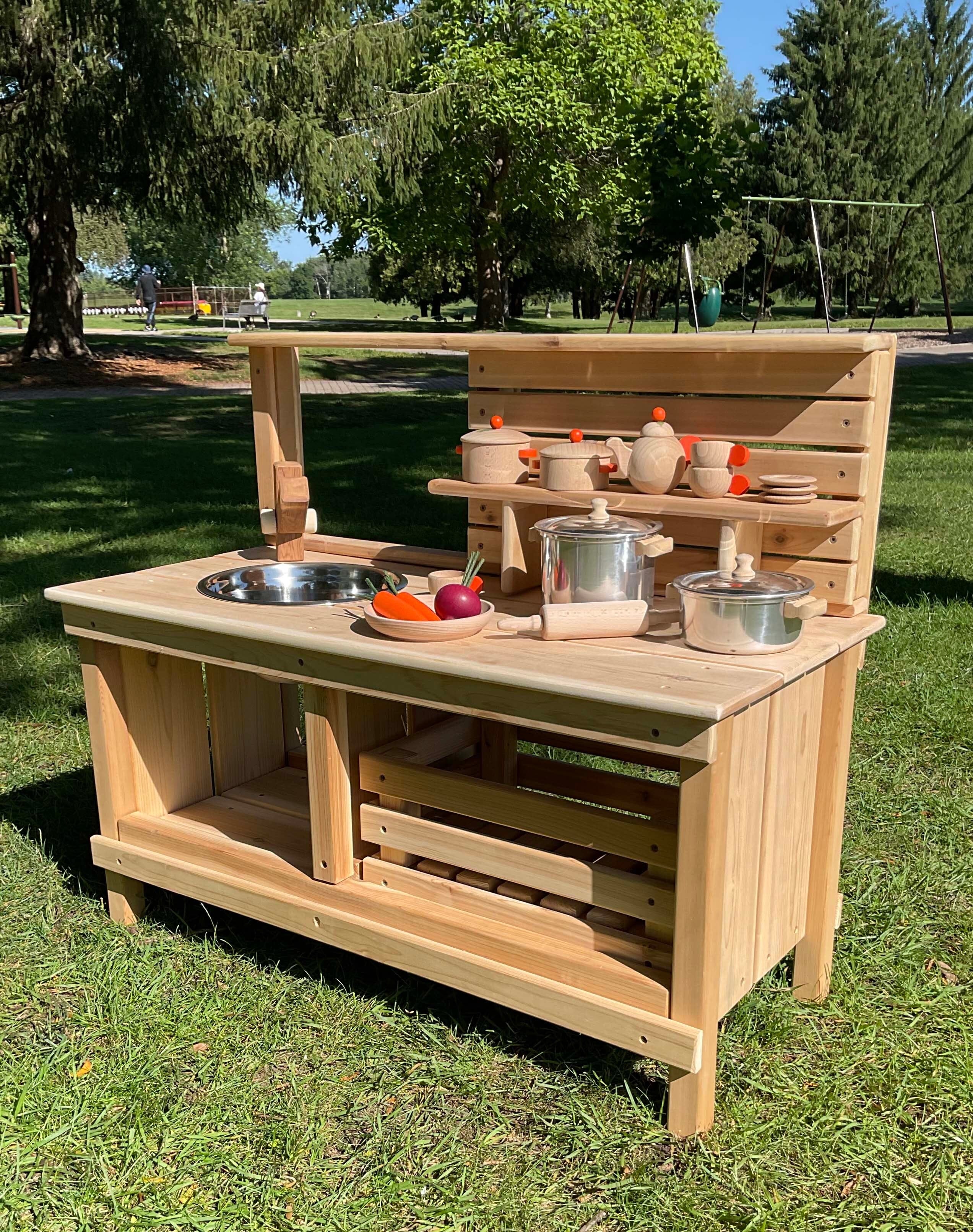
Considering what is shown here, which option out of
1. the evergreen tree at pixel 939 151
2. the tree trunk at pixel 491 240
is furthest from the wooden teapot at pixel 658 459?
the evergreen tree at pixel 939 151

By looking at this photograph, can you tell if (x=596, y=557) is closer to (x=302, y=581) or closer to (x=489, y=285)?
(x=302, y=581)

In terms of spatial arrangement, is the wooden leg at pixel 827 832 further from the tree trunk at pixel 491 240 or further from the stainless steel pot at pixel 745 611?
the tree trunk at pixel 491 240

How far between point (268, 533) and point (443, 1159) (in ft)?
5.86

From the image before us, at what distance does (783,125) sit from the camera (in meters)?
34.0

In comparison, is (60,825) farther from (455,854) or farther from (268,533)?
(455,854)

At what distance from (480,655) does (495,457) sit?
0.75 metres

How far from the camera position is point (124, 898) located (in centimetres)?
312

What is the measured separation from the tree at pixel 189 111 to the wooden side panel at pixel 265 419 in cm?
1170

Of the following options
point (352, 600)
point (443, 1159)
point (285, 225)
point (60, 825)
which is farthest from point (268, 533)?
point (285, 225)

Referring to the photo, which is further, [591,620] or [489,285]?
[489,285]

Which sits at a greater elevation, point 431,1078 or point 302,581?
point 302,581

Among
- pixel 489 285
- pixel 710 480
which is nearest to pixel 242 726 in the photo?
pixel 710 480

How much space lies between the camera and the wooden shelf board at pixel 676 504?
2.46 m

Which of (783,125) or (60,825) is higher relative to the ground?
(783,125)
